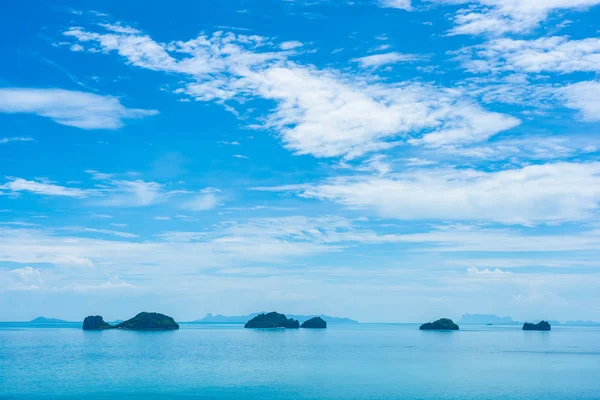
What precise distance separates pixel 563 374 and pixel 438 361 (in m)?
30.5

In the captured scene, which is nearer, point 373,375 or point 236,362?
point 373,375

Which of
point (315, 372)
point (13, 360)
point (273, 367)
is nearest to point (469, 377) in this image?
point (315, 372)

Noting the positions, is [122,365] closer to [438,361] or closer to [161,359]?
[161,359]

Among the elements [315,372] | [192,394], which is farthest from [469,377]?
[192,394]

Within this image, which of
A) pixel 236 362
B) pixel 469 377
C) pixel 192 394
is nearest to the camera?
pixel 192 394

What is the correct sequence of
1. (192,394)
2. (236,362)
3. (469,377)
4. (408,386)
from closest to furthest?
(192,394), (408,386), (469,377), (236,362)

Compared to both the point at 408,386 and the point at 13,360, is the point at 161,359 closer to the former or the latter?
the point at 13,360

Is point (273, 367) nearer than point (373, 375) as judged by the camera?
No

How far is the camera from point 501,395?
73688 millimetres

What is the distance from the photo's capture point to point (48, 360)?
409ft

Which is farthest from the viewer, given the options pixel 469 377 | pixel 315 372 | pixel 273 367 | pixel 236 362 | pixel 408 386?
pixel 236 362

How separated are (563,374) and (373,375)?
37320 mm

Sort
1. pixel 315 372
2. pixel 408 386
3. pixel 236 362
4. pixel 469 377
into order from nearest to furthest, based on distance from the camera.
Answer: pixel 408 386, pixel 469 377, pixel 315 372, pixel 236 362

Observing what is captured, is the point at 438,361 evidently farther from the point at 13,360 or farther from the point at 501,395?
the point at 13,360
